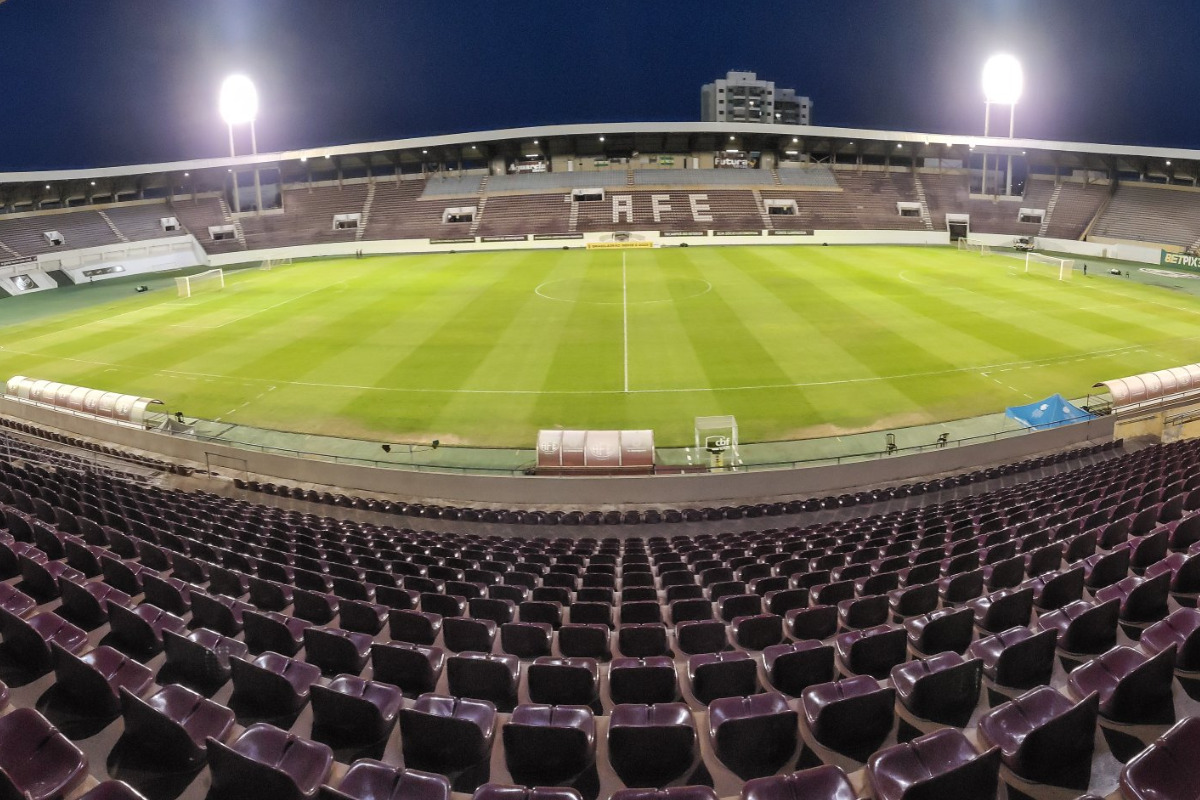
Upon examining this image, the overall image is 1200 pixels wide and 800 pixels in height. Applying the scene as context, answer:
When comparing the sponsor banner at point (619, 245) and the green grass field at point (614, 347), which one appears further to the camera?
the sponsor banner at point (619, 245)

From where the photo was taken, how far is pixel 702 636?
279 inches

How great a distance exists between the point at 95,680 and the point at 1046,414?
875 inches

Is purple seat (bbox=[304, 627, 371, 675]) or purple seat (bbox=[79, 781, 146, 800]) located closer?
purple seat (bbox=[79, 781, 146, 800])

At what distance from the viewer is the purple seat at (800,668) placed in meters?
5.84

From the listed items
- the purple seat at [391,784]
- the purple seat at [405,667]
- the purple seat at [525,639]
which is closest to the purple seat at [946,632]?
the purple seat at [525,639]

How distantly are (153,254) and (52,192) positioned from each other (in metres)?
13.8

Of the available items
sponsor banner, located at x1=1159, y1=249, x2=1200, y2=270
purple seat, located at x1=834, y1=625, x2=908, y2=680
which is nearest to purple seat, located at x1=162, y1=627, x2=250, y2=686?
purple seat, located at x1=834, y1=625, x2=908, y2=680

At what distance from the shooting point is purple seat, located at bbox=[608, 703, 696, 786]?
4.62 metres

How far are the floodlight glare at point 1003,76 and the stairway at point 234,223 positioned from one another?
75.9 meters

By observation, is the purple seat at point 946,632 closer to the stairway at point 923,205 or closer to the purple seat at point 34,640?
the purple seat at point 34,640

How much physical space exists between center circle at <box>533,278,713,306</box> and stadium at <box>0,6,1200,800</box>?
0.57 meters

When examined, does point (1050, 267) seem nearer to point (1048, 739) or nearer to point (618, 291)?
point (618, 291)

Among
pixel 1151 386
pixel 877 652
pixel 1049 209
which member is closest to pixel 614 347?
pixel 1151 386

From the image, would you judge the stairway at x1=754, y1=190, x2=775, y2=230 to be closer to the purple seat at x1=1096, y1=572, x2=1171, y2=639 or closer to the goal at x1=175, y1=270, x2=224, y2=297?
the goal at x1=175, y1=270, x2=224, y2=297
